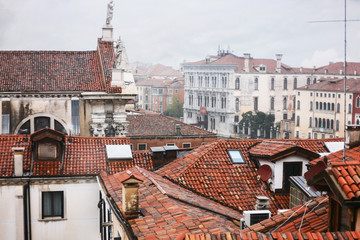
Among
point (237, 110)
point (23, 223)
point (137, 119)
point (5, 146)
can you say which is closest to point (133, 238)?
point (23, 223)

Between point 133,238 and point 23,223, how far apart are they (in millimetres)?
6853

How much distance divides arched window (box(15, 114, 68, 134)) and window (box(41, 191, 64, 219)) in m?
10.1

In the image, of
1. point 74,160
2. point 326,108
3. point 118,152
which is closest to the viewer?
point 74,160

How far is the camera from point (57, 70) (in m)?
25.3

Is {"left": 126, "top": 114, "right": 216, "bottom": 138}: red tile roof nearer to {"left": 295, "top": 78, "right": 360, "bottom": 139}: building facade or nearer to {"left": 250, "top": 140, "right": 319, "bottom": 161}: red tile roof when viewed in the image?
{"left": 250, "top": 140, "right": 319, "bottom": 161}: red tile roof

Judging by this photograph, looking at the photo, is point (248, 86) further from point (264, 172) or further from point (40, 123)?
point (264, 172)

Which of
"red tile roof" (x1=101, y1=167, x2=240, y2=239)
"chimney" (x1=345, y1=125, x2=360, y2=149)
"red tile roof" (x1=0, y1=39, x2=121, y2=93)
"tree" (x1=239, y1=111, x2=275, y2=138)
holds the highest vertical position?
"red tile roof" (x1=0, y1=39, x2=121, y2=93)

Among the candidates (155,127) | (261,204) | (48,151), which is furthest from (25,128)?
(261,204)

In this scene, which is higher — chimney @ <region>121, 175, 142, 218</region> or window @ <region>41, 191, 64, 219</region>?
chimney @ <region>121, 175, 142, 218</region>

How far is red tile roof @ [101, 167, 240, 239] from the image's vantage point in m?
7.71

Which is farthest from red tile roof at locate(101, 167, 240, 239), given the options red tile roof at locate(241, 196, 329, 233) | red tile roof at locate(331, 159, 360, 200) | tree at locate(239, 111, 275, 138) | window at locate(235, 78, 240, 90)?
window at locate(235, 78, 240, 90)

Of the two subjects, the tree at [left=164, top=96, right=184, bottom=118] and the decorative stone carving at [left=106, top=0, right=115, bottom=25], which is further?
the tree at [left=164, top=96, right=184, bottom=118]

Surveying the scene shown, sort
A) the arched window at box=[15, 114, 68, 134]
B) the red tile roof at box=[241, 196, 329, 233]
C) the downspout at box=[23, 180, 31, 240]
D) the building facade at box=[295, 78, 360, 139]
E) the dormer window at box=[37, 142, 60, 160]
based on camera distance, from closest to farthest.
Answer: the red tile roof at box=[241, 196, 329, 233] < the downspout at box=[23, 180, 31, 240] < the dormer window at box=[37, 142, 60, 160] < the arched window at box=[15, 114, 68, 134] < the building facade at box=[295, 78, 360, 139]

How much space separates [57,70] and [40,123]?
289 cm
